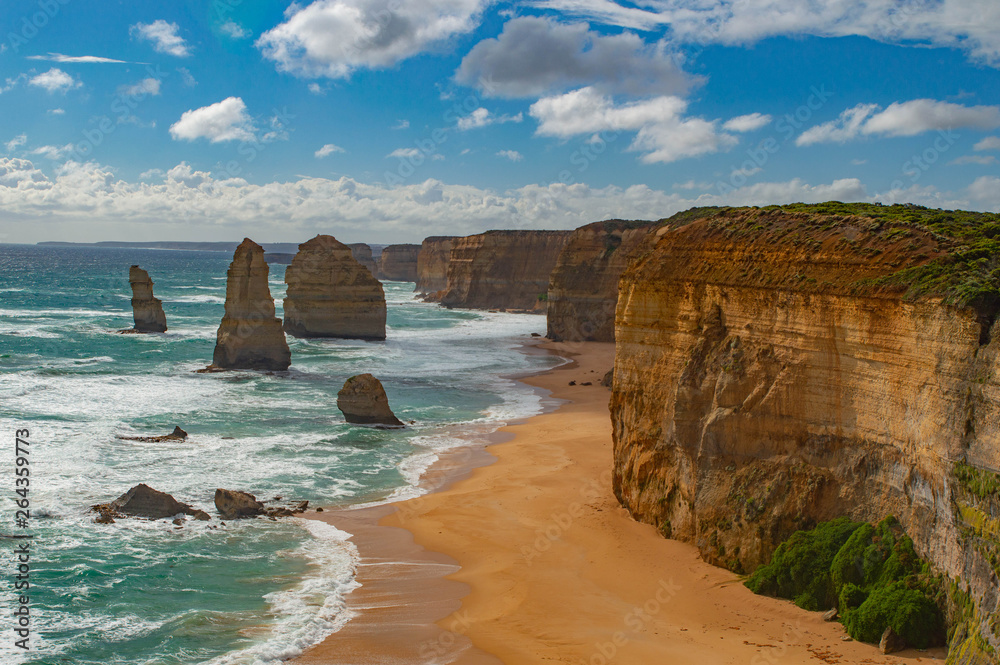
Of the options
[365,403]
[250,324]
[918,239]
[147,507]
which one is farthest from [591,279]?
[918,239]

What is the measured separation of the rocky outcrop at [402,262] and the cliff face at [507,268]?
2107 inches

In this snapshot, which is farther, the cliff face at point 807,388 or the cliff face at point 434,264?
the cliff face at point 434,264

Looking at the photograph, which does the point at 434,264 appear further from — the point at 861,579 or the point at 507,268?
the point at 861,579

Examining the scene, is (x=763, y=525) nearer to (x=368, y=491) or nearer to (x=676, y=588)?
(x=676, y=588)

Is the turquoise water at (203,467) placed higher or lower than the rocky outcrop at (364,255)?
lower

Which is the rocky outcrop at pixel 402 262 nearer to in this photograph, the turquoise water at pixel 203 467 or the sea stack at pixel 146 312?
the sea stack at pixel 146 312

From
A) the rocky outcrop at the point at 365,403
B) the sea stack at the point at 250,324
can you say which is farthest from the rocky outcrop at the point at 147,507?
the sea stack at the point at 250,324

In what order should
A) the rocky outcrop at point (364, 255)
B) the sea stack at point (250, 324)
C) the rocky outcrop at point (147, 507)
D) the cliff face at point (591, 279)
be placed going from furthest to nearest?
1. the rocky outcrop at point (364, 255)
2. the cliff face at point (591, 279)
3. the sea stack at point (250, 324)
4. the rocky outcrop at point (147, 507)

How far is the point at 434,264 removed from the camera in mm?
115188

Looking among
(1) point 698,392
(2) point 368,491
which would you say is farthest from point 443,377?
(1) point 698,392

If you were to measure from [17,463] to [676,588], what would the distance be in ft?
61.0

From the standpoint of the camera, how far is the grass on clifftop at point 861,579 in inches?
425

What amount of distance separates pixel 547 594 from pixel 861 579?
212 inches

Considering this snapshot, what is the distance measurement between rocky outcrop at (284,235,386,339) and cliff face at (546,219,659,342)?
46.9 ft
